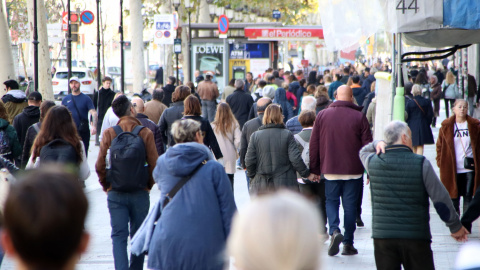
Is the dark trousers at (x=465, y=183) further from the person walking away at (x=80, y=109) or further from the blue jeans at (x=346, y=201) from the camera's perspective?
the person walking away at (x=80, y=109)

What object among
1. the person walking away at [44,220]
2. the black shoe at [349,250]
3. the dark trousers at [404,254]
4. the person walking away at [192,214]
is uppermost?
the person walking away at [44,220]

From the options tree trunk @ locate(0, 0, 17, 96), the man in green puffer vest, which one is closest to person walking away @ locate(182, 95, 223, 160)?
the man in green puffer vest

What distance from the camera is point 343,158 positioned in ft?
26.9

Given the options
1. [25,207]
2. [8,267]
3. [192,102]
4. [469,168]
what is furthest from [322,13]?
[25,207]

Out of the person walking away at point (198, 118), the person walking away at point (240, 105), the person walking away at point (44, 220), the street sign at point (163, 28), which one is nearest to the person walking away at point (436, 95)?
the street sign at point (163, 28)

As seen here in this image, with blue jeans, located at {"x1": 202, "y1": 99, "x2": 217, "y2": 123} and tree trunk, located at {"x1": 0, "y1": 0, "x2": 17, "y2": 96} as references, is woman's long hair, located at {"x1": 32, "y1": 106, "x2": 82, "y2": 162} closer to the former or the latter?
blue jeans, located at {"x1": 202, "y1": 99, "x2": 217, "y2": 123}

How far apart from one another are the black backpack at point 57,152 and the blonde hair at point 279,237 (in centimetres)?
485

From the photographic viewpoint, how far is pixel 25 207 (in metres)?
1.90

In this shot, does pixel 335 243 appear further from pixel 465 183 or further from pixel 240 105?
pixel 240 105

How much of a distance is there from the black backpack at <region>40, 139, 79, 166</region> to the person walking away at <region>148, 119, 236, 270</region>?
167 cm

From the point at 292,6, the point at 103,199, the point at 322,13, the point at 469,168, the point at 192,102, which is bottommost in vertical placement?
the point at 103,199

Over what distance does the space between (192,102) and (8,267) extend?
2.95 metres

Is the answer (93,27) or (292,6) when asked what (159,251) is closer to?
(292,6)

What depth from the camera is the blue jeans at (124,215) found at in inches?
263
